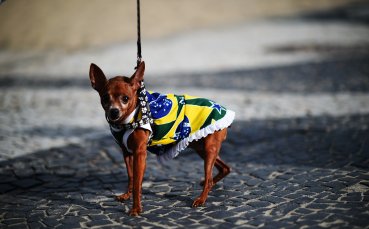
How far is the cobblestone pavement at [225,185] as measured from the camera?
4.34 m

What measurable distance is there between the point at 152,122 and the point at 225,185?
1.55 m

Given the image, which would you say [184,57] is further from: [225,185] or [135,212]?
[135,212]

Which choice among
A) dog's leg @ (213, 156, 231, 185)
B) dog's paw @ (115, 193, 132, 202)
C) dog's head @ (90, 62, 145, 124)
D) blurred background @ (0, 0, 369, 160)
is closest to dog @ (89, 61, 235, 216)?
dog's head @ (90, 62, 145, 124)

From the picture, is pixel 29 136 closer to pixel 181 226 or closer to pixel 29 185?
pixel 29 185

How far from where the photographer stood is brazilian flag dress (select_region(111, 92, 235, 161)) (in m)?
4.43

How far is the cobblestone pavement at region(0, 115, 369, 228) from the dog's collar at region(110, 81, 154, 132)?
974mm

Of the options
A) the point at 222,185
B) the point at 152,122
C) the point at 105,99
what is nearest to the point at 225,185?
the point at 222,185

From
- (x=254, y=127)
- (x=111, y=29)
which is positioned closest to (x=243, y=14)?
(x=111, y=29)

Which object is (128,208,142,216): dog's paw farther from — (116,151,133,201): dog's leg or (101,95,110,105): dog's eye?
(101,95,110,105): dog's eye

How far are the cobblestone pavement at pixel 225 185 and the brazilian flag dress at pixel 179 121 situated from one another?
76cm

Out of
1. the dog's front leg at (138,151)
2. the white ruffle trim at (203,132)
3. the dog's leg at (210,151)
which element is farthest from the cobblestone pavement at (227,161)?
the white ruffle trim at (203,132)

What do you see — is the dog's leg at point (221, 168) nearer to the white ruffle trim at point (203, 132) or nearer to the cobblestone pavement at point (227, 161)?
the cobblestone pavement at point (227, 161)

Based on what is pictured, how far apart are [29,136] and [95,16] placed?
17.8 m

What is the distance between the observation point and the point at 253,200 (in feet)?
15.7
